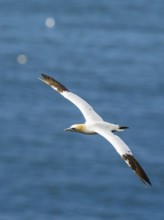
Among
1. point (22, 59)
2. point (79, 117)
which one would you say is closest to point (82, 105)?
point (79, 117)

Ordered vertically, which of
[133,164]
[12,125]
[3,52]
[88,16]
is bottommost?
[133,164]

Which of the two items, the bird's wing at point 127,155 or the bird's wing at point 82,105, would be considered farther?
the bird's wing at point 82,105

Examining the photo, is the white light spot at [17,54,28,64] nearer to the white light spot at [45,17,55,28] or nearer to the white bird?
the white light spot at [45,17,55,28]

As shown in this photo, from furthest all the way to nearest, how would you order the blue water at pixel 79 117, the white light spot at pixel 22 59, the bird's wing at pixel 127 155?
the white light spot at pixel 22 59 → the blue water at pixel 79 117 → the bird's wing at pixel 127 155

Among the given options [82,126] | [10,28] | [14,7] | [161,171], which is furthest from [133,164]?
[14,7]

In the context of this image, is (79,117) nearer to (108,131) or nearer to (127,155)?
(108,131)

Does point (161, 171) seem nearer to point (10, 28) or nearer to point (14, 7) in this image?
point (10, 28)

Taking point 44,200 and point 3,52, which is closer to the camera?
point 44,200

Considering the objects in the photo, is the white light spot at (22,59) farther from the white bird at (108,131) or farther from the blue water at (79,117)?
the white bird at (108,131)

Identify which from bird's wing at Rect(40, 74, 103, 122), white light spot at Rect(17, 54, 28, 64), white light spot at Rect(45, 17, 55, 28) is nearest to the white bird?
bird's wing at Rect(40, 74, 103, 122)

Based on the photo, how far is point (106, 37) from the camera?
11244cm

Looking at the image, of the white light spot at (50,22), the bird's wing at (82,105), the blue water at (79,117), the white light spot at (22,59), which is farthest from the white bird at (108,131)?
the white light spot at (50,22)

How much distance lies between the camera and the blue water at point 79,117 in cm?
8550

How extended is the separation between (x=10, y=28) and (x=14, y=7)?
9940 mm
